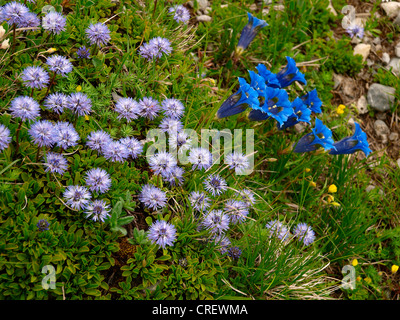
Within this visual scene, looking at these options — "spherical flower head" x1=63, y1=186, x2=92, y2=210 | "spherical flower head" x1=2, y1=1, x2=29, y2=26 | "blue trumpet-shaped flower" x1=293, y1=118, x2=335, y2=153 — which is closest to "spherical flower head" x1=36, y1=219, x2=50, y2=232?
"spherical flower head" x1=63, y1=186, x2=92, y2=210

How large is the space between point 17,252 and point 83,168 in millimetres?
658

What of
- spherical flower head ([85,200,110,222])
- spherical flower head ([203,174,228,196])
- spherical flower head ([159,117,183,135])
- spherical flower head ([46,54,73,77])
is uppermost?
spherical flower head ([46,54,73,77])

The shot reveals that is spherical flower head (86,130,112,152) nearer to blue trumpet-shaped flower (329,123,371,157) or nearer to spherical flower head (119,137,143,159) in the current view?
spherical flower head (119,137,143,159)

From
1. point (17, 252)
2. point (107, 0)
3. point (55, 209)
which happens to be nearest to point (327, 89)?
point (107, 0)

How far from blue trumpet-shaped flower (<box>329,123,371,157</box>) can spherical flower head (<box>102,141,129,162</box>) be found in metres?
1.82

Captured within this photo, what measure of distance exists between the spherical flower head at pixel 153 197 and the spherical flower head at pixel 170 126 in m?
0.46

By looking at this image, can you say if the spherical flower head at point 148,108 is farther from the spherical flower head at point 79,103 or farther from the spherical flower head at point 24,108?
the spherical flower head at point 24,108

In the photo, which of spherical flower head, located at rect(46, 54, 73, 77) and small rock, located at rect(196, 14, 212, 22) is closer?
spherical flower head, located at rect(46, 54, 73, 77)

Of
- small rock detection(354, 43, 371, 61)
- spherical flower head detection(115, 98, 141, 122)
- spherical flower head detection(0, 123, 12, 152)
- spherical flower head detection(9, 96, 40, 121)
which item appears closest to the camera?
spherical flower head detection(0, 123, 12, 152)

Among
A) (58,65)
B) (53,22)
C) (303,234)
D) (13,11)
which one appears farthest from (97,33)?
(303,234)

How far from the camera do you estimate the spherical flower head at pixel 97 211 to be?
2371mm

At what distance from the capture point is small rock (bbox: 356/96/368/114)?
4.33m

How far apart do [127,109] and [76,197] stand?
754 millimetres

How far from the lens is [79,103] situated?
260cm
